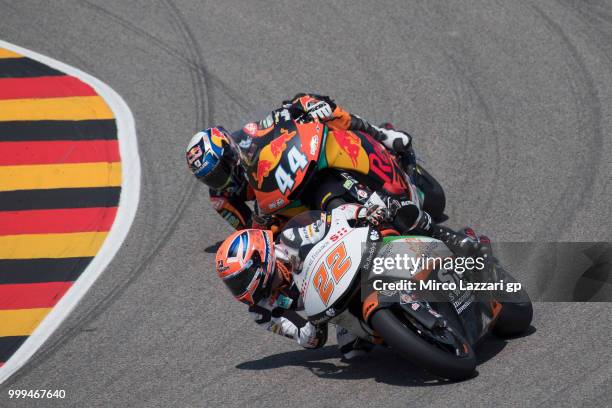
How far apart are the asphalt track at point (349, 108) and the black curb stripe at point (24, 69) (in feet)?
1.16

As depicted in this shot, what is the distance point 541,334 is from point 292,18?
7731mm

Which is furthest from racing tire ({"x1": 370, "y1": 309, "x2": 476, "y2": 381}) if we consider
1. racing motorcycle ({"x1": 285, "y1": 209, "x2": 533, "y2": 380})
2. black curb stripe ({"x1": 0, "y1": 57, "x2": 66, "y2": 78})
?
black curb stripe ({"x1": 0, "y1": 57, "x2": 66, "y2": 78})

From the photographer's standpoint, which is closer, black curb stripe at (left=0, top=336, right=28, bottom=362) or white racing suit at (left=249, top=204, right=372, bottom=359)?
white racing suit at (left=249, top=204, right=372, bottom=359)

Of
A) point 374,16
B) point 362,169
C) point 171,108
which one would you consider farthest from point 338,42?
point 362,169

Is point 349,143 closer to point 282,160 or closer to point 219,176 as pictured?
point 282,160

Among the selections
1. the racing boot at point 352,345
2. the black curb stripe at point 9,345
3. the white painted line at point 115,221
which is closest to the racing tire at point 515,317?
the racing boot at point 352,345

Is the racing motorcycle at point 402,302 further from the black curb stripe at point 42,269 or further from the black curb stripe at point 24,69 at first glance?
the black curb stripe at point 24,69

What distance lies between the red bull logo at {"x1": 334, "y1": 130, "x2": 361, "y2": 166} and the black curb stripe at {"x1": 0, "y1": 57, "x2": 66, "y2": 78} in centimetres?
639

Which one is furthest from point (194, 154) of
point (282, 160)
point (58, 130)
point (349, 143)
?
point (58, 130)

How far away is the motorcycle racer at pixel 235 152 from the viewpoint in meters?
9.31

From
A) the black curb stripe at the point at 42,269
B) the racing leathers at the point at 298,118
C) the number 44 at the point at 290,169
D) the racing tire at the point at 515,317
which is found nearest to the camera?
the racing tire at the point at 515,317

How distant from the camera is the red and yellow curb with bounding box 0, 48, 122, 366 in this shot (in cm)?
966

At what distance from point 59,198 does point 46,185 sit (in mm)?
348

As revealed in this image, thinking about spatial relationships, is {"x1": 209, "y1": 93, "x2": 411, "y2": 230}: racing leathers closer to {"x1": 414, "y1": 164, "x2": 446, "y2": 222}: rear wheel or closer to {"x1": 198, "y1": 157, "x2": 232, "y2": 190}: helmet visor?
{"x1": 198, "y1": 157, "x2": 232, "y2": 190}: helmet visor
